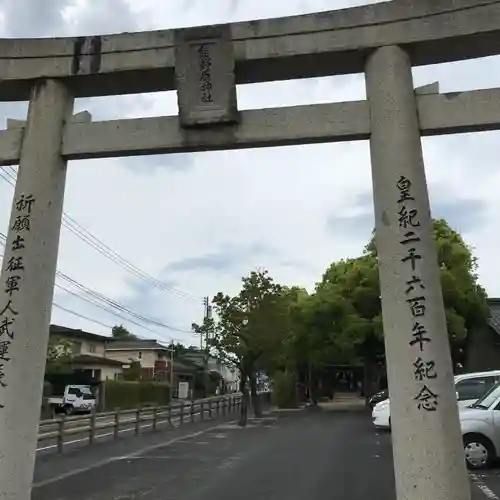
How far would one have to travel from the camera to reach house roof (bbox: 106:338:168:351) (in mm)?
58156

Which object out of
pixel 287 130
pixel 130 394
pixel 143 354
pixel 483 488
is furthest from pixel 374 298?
pixel 143 354

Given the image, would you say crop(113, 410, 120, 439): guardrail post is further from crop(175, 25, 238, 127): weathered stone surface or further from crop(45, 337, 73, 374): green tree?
crop(45, 337, 73, 374): green tree

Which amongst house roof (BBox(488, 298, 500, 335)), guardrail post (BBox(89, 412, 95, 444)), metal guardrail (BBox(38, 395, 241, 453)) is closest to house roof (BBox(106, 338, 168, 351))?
metal guardrail (BBox(38, 395, 241, 453))

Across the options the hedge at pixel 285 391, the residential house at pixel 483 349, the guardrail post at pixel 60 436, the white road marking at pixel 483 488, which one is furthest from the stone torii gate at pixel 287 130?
the hedge at pixel 285 391

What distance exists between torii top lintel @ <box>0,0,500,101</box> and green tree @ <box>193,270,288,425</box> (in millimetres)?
17134

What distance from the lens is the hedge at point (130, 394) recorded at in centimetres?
3400

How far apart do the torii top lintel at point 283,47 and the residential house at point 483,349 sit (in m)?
23.7

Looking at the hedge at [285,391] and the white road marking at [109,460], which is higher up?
the hedge at [285,391]

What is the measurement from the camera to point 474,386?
1578 cm

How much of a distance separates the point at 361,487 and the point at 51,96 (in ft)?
24.7

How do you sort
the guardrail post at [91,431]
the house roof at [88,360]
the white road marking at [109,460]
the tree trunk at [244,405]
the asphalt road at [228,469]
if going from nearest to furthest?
the asphalt road at [228,469], the white road marking at [109,460], the guardrail post at [91,431], the tree trunk at [244,405], the house roof at [88,360]

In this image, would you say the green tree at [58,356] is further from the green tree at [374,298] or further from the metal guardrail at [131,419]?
the green tree at [374,298]

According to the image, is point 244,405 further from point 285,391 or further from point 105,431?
point 285,391

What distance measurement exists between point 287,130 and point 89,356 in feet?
133
